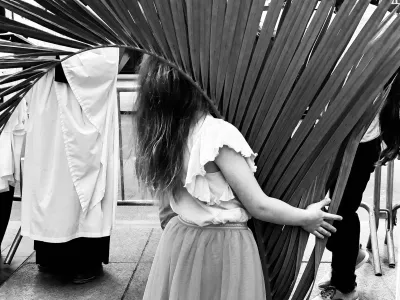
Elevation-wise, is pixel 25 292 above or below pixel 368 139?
below

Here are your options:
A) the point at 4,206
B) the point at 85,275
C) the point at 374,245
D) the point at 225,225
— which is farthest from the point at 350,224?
the point at 4,206

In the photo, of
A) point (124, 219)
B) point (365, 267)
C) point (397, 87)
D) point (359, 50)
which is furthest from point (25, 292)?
point (359, 50)

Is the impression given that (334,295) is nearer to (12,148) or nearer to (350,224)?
(350,224)

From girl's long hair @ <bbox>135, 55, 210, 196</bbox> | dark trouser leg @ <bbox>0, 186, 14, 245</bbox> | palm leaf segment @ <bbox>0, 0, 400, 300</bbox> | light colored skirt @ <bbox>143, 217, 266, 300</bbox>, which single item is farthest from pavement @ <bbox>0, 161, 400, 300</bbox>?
palm leaf segment @ <bbox>0, 0, 400, 300</bbox>

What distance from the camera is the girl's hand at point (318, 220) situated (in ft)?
5.61

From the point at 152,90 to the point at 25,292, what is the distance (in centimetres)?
246

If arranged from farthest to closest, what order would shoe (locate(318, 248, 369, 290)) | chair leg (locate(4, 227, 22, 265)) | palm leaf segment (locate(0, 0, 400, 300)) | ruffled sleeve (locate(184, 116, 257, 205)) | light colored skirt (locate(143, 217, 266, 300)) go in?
1. chair leg (locate(4, 227, 22, 265))
2. shoe (locate(318, 248, 369, 290))
3. light colored skirt (locate(143, 217, 266, 300))
4. ruffled sleeve (locate(184, 116, 257, 205))
5. palm leaf segment (locate(0, 0, 400, 300))

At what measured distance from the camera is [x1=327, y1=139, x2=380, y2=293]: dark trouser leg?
3121 millimetres

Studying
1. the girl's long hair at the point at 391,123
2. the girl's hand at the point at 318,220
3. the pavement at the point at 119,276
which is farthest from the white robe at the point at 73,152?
the girl's hand at the point at 318,220

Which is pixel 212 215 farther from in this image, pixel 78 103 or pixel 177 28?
pixel 78 103

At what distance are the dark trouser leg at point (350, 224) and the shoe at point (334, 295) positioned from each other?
3cm

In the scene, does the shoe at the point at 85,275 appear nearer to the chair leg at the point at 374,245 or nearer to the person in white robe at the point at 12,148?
the person in white robe at the point at 12,148

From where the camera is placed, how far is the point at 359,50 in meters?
1.56

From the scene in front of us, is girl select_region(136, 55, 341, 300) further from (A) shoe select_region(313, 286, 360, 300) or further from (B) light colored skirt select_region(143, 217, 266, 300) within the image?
(A) shoe select_region(313, 286, 360, 300)
